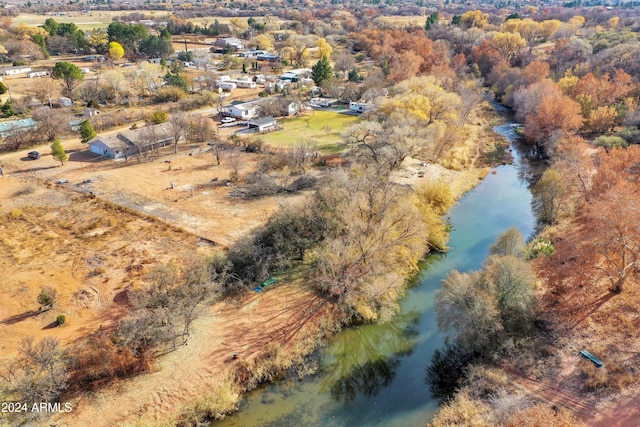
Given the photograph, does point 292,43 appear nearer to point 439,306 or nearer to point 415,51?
point 415,51

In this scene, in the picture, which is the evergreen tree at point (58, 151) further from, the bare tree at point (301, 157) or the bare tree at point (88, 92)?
the bare tree at point (88, 92)

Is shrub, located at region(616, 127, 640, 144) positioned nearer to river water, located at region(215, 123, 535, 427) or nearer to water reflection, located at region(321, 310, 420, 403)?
river water, located at region(215, 123, 535, 427)

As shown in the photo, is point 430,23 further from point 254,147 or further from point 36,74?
point 36,74

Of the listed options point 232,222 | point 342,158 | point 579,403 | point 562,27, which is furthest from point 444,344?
point 562,27

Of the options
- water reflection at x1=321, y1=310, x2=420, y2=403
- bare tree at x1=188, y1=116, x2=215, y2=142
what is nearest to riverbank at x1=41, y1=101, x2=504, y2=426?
water reflection at x1=321, y1=310, x2=420, y2=403

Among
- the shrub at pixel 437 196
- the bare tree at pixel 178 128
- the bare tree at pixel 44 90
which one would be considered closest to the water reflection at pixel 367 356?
the shrub at pixel 437 196

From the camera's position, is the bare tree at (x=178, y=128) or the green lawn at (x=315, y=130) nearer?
the bare tree at (x=178, y=128)
